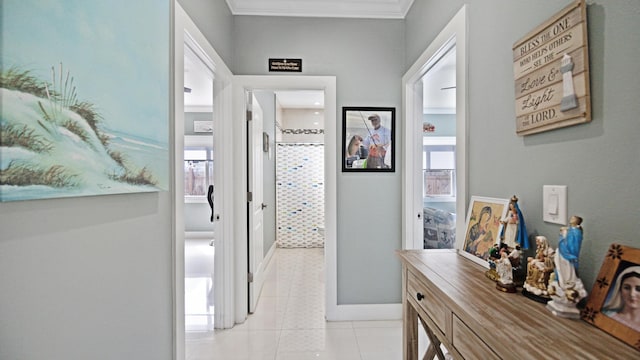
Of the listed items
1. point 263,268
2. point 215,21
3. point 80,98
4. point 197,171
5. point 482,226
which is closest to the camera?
point 80,98

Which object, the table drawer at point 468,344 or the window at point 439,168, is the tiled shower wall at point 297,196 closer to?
the window at point 439,168

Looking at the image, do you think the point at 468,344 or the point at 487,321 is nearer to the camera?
the point at 487,321

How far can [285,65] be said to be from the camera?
8.52ft

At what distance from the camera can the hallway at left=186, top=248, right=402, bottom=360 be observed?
2.11m

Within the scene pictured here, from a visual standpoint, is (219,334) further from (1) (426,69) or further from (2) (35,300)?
(1) (426,69)

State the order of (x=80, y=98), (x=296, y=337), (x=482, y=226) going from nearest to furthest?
(x=80, y=98)
(x=482, y=226)
(x=296, y=337)

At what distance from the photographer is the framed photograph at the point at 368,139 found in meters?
2.62

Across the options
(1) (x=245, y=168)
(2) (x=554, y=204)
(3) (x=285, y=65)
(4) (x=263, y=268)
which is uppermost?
(3) (x=285, y=65)

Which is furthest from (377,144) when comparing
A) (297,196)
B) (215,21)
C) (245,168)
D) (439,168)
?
(439,168)

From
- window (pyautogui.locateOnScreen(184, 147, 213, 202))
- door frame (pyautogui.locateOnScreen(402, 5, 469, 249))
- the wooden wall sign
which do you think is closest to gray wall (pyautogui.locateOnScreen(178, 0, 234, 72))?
door frame (pyautogui.locateOnScreen(402, 5, 469, 249))

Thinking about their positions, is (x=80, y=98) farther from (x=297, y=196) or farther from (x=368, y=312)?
(x=297, y=196)

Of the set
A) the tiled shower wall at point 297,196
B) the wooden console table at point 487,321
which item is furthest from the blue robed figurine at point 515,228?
the tiled shower wall at point 297,196

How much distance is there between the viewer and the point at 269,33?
8.54 feet

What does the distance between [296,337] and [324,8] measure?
2848mm
